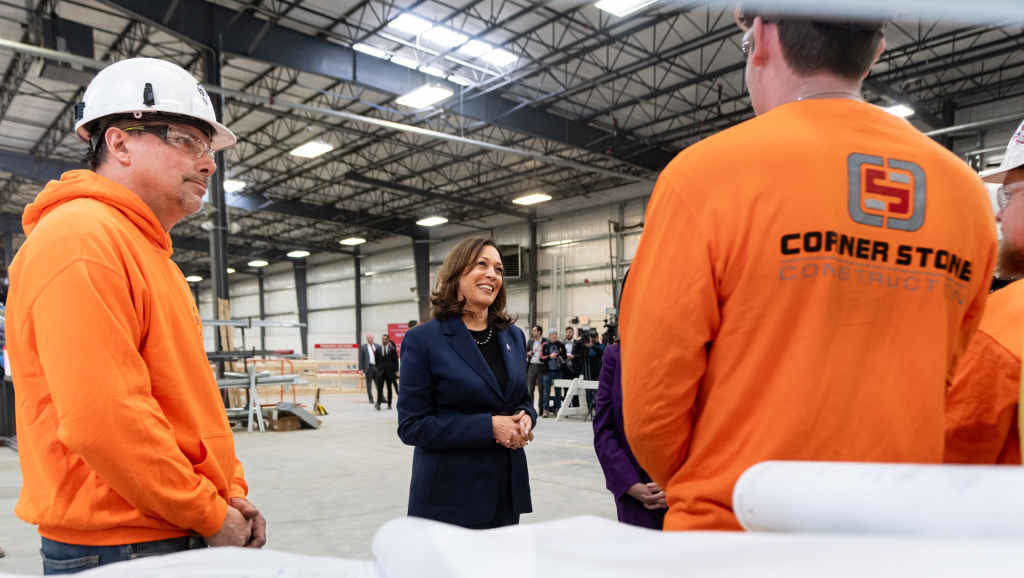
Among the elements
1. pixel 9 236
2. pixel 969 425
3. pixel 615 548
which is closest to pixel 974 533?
pixel 615 548

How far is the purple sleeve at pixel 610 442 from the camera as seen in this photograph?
7.92 ft

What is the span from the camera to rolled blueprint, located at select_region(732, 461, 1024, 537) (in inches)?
19.0

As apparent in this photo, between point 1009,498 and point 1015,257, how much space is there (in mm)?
970

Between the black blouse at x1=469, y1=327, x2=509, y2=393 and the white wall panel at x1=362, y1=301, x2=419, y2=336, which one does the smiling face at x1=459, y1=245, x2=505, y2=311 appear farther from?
the white wall panel at x1=362, y1=301, x2=419, y2=336

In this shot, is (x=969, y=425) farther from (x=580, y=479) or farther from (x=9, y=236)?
(x=9, y=236)

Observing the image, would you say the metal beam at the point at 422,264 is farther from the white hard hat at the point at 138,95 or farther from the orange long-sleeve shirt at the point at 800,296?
the orange long-sleeve shirt at the point at 800,296

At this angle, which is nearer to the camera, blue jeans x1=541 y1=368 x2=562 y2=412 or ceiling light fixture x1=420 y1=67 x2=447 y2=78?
blue jeans x1=541 y1=368 x2=562 y2=412

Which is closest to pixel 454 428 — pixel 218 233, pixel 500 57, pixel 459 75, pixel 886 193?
pixel 886 193

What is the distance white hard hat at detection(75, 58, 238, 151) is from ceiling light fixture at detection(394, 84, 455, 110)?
37.5 ft

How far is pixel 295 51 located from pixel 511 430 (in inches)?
456

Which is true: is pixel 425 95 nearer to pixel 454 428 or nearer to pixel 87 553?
pixel 454 428

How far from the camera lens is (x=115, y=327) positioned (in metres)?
1.20

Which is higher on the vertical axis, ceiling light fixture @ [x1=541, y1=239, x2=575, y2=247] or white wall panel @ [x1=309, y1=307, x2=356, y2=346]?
ceiling light fixture @ [x1=541, y1=239, x2=575, y2=247]

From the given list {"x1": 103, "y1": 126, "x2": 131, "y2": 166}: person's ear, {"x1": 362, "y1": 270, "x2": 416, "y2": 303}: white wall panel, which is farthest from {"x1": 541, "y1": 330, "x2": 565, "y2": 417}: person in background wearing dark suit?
{"x1": 362, "y1": 270, "x2": 416, "y2": 303}: white wall panel
